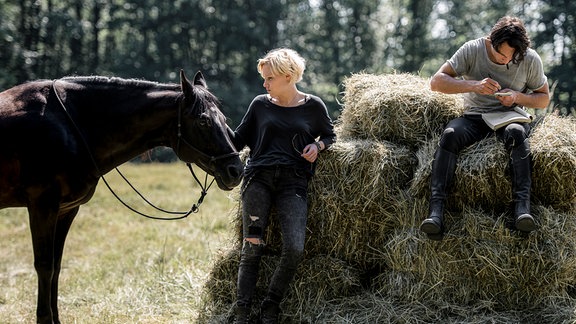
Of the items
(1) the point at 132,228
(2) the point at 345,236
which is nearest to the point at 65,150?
(2) the point at 345,236

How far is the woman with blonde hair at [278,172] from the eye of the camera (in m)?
3.81

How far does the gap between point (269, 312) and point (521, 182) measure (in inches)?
Answer: 76.8

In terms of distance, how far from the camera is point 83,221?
28.2 ft

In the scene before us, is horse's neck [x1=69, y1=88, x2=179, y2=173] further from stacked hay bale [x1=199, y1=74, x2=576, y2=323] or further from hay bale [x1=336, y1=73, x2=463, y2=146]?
hay bale [x1=336, y1=73, x2=463, y2=146]

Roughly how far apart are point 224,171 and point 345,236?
3.63ft

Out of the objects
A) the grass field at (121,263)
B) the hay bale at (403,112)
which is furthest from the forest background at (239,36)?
the hay bale at (403,112)

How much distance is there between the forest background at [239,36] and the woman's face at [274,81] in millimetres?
24000

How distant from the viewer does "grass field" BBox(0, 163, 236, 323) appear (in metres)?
4.70

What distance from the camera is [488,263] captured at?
3713mm

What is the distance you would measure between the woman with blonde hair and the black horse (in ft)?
0.78

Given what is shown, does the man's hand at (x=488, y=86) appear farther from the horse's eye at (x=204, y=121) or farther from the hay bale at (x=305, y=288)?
the horse's eye at (x=204, y=121)

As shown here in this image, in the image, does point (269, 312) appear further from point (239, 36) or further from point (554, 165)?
point (239, 36)

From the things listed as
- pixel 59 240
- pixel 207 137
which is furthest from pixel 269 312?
pixel 59 240

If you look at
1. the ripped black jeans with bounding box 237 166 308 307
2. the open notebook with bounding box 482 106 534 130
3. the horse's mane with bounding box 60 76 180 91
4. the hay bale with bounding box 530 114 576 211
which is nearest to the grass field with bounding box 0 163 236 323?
the ripped black jeans with bounding box 237 166 308 307
